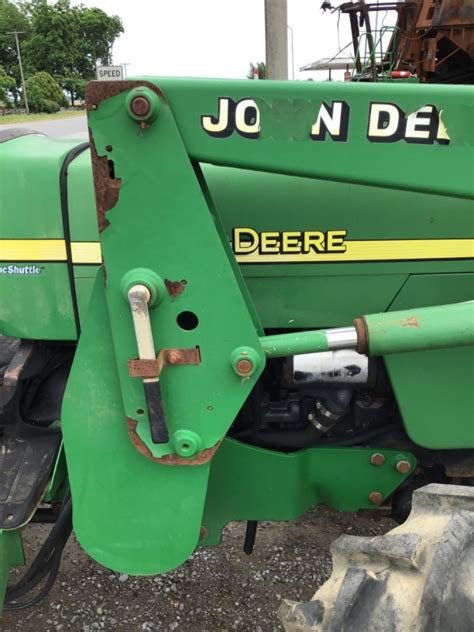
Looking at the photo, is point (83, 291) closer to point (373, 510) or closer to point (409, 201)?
point (409, 201)

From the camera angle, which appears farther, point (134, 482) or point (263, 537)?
point (263, 537)

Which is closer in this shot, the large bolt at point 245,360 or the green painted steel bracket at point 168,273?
the green painted steel bracket at point 168,273

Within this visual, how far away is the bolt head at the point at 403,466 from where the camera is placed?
5.65 feet

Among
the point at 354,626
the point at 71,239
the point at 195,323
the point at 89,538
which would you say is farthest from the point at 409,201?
the point at 89,538

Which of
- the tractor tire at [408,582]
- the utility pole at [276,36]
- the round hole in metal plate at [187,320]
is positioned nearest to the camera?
the tractor tire at [408,582]

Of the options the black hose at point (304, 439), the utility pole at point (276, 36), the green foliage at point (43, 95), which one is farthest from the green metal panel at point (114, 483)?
the green foliage at point (43, 95)

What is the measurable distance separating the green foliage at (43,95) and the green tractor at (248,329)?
43644mm

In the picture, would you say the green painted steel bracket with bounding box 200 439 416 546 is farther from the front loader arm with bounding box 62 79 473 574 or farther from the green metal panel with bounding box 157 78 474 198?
the green metal panel with bounding box 157 78 474 198

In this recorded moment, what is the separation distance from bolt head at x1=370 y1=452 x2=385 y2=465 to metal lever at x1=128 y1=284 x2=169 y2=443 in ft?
2.24

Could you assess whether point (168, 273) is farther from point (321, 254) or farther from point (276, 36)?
point (276, 36)

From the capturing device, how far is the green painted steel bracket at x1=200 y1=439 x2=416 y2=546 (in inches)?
68.4

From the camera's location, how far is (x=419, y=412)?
1.60 meters

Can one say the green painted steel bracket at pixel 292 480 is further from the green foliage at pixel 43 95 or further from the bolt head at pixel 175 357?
the green foliage at pixel 43 95

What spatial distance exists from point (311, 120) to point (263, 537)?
2.00 metres
